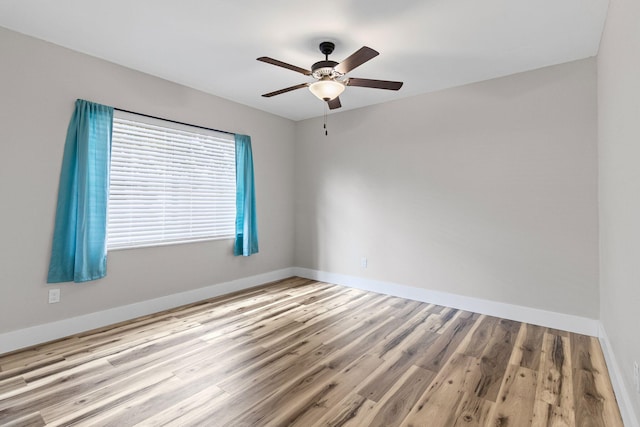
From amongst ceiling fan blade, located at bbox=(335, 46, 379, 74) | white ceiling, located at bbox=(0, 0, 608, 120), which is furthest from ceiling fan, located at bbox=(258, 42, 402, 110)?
white ceiling, located at bbox=(0, 0, 608, 120)

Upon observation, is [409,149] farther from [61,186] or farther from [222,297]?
[61,186]

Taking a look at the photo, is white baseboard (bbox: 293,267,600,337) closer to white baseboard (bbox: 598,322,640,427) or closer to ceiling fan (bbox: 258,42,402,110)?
white baseboard (bbox: 598,322,640,427)

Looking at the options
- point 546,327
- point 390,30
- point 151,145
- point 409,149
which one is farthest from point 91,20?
point 546,327

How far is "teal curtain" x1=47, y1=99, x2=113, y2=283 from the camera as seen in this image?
2.87m

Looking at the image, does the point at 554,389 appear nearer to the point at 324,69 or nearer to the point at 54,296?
the point at 324,69

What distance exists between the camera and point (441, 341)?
2842 mm

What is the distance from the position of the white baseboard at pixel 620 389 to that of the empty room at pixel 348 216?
26mm

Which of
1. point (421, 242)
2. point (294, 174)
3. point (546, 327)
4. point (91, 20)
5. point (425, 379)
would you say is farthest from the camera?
point (294, 174)

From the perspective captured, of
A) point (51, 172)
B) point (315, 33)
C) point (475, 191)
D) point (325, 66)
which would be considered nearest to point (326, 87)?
point (325, 66)

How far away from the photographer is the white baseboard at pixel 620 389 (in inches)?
64.2

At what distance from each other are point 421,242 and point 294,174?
7.87ft

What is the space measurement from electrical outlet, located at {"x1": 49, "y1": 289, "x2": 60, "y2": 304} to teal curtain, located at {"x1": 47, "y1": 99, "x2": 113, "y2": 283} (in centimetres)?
10

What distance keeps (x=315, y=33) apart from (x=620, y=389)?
10.5 ft

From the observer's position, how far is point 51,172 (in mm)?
2832
